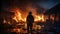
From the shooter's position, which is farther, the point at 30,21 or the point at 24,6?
the point at 24,6

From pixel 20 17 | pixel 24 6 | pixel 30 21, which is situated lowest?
pixel 30 21

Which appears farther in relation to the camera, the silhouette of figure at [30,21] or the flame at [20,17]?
the flame at [20,17]

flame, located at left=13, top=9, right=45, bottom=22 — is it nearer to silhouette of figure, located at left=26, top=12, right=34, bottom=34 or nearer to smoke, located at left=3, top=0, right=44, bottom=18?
smoke, located at left=3, top=0, right=44, bottom=18

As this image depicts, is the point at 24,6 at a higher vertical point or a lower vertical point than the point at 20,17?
higher

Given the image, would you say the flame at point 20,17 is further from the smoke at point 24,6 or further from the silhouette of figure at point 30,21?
the silhouette of figure at point 30,21

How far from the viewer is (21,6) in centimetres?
646

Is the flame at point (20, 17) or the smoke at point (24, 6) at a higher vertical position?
the smoke at point (24, 6)

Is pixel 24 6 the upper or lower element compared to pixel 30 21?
upper

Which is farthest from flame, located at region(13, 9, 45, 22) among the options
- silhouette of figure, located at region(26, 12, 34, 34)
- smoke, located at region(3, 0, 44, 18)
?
silhouette of figure, located at region(26, 12, 34, 34)

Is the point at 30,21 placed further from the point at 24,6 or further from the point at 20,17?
the point at 24,6

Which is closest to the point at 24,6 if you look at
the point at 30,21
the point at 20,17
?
the point at 20,17

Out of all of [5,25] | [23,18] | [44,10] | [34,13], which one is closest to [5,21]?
[5,25]

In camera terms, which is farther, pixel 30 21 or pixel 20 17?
pixel 20 17

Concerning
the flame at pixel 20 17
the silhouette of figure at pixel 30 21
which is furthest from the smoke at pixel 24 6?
the silhouette of figure at pixel 30 21
